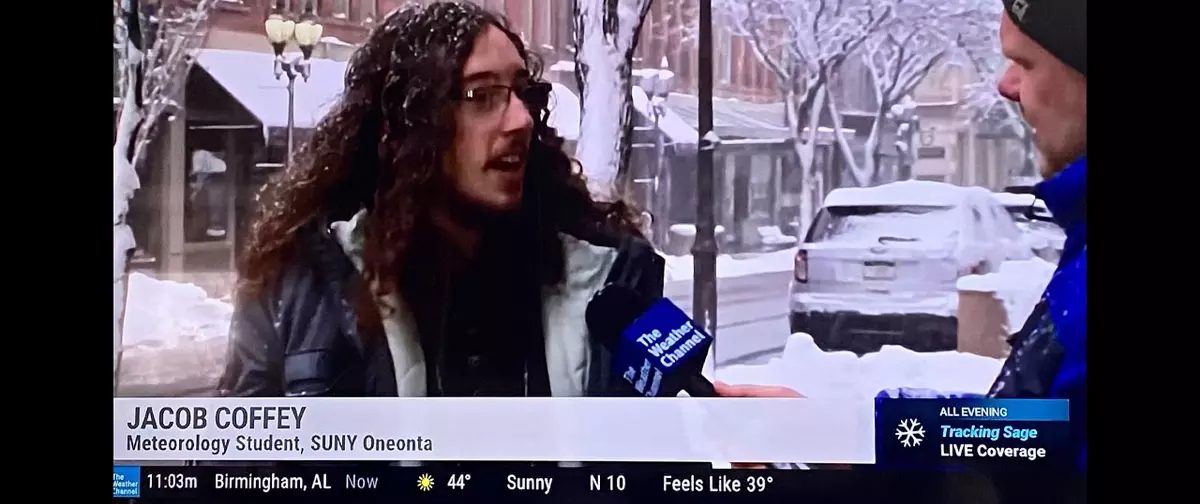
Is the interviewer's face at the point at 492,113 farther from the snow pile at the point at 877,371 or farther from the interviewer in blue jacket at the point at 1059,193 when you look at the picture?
the interviewer in blue jacket at the point at 1059,193

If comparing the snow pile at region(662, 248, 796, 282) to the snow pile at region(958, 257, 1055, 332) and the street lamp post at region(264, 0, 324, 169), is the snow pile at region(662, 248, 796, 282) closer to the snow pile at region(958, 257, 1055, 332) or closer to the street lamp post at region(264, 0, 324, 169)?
the snow pile at region(958, 257, 1055, 332)

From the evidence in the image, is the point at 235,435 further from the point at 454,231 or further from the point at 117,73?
the point at 117,73

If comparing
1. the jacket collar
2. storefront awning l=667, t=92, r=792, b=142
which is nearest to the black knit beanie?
the jacket collar

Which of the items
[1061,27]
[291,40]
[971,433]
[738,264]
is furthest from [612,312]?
[1061,27]

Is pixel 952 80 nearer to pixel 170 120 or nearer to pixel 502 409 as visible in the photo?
pixel 502 409

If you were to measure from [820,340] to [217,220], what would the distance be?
1.11 m

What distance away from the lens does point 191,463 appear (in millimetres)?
2080

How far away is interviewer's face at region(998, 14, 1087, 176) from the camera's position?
198 cm

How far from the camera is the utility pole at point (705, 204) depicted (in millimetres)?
2029

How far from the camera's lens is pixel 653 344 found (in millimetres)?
2021

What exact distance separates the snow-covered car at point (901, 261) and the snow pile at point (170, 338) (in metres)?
1.08

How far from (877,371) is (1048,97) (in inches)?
22.3

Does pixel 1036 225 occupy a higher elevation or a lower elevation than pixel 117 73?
lower
